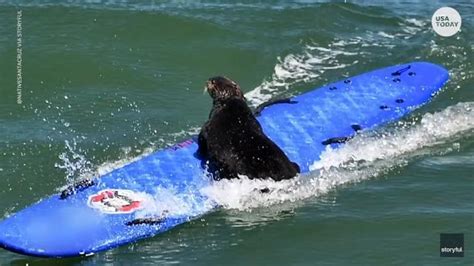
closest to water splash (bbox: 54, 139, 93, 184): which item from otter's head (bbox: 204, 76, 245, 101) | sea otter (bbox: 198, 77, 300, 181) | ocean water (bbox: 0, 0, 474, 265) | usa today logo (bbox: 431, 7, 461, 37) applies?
ocean water (bbox: 0, 0, 474, 265)

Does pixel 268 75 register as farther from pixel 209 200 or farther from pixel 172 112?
pixel 209 200

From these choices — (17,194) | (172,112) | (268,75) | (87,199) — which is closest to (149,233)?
(87,199)

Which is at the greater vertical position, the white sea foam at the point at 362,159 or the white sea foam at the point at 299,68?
the white sea foam at the point at 299,68

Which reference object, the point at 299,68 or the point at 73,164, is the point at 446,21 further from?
the point at 73,164

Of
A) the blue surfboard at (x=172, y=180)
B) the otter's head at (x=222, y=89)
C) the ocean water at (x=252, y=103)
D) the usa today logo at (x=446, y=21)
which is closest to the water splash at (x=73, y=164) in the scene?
the ocean water at (x=252, y=103)

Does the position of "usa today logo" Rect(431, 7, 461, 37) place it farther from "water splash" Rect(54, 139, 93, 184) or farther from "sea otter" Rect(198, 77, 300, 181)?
"water splash" Rect(54, 139, 93, 184)

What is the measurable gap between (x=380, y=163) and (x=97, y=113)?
13.6ft

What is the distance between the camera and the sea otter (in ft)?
28.7

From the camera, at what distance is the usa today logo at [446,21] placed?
50.6 feet

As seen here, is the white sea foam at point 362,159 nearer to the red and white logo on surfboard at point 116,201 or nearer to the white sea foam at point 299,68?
the red and white logo on surfboard at point 116,201

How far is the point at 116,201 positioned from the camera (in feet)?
27.6

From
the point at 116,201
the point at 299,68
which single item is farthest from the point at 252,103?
the point at 116,201

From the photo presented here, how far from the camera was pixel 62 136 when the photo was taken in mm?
11070

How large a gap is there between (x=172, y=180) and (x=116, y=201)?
80 cm
